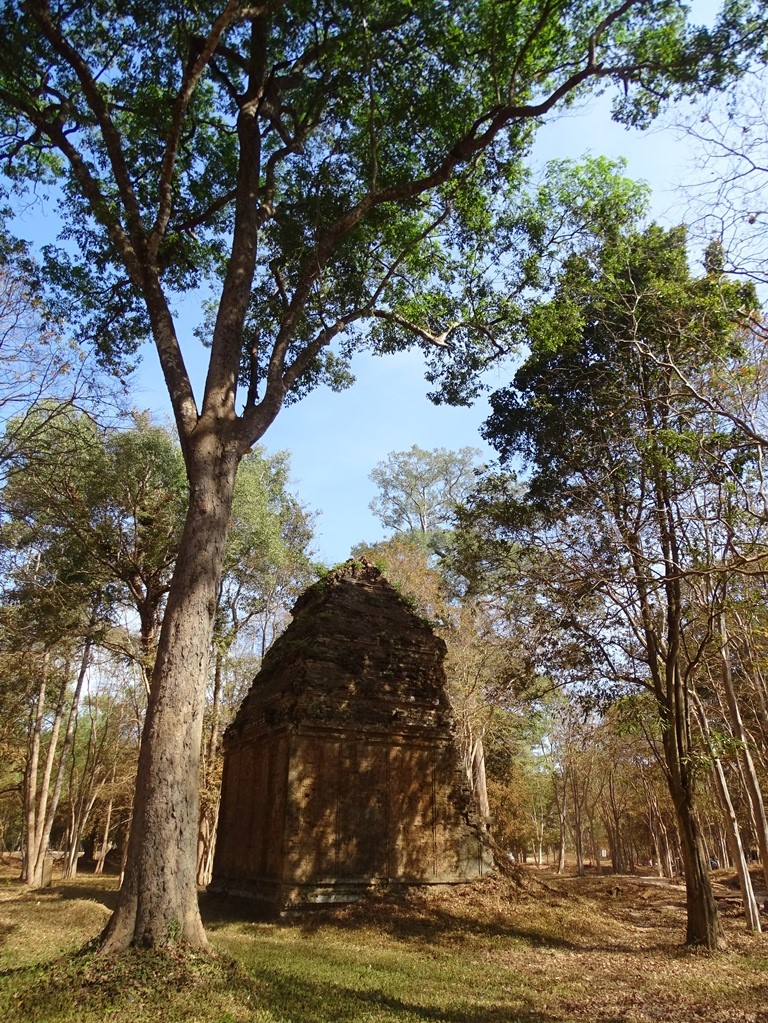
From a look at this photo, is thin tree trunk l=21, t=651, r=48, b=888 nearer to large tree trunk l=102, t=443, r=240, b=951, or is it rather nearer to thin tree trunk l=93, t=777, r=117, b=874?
thin tree trunk l=93, t=777, r=117, b=874

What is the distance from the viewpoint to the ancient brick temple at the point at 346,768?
12898 mm

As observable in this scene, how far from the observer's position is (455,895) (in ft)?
44.9

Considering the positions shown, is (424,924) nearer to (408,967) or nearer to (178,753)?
(408,967)

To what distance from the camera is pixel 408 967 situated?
9211 mm

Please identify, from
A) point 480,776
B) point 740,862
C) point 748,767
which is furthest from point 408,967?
point 480,776

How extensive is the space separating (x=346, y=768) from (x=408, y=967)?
15.0 ft

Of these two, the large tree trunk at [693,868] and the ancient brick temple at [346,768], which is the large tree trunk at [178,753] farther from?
the large tree trunk at [693,868]

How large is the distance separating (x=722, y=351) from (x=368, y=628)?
9.11m

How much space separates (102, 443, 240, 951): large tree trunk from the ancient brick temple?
663cm

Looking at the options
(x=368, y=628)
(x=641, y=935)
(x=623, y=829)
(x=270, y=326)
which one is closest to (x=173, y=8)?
(x=270, y=326)

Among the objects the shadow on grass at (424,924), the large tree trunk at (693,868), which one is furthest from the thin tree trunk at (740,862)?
the shadow on grass at (424,924)

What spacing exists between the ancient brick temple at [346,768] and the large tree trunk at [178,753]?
6.63 metres

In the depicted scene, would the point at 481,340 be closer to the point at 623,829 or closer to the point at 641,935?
the point at 641,935

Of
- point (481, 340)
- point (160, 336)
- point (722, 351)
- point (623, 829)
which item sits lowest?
point (623, 829)
